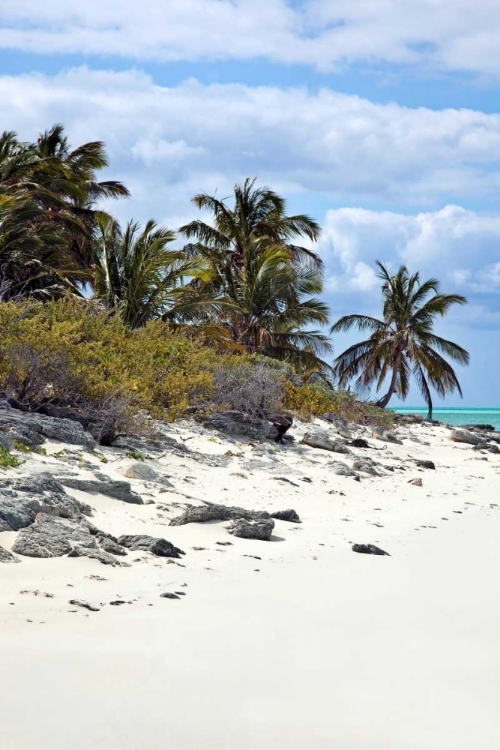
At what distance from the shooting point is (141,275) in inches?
849

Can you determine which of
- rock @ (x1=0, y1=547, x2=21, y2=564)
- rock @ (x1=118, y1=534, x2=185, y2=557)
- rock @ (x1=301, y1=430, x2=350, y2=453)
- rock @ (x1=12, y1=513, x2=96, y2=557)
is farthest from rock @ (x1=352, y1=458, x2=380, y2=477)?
rock @ (x1=0, y1=547, x2=21, y2=564)

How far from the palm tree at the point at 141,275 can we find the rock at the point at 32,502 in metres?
14.8

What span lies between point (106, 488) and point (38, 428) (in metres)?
2.58

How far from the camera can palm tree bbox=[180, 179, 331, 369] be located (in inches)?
1086

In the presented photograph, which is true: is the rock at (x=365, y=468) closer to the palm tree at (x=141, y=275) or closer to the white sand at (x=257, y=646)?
the white sand at (x=257, y=646)

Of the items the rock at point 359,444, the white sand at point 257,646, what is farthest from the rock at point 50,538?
the rock at point 359,444

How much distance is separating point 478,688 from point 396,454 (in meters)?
14.0

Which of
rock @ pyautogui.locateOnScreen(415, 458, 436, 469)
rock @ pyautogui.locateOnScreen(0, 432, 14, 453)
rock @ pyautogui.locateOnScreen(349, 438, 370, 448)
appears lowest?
rock @ pyautogui.locateOnScreen(415, 458, 436, 469)

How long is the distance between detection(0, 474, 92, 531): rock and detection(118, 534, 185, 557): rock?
24.4 inches

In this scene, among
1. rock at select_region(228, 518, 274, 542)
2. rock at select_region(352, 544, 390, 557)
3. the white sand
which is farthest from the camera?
rock at select_region(228, 518, 274, 542)

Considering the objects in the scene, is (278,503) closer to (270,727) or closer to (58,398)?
(58,398)

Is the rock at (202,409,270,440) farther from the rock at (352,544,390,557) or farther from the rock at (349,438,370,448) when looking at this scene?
the rock at (352,544,390,557)

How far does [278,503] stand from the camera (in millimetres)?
9125

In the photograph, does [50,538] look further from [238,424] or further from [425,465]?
[425,465]
